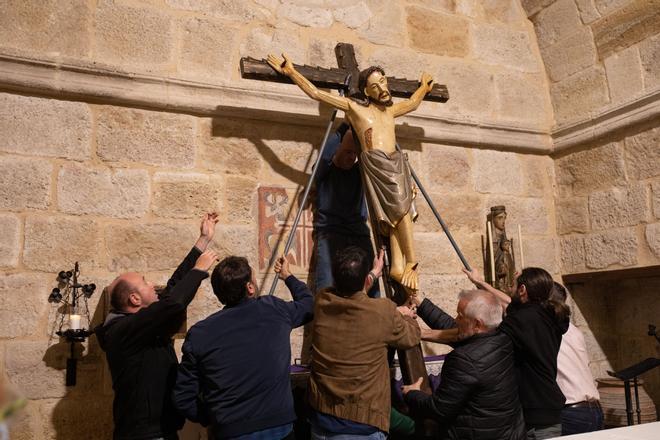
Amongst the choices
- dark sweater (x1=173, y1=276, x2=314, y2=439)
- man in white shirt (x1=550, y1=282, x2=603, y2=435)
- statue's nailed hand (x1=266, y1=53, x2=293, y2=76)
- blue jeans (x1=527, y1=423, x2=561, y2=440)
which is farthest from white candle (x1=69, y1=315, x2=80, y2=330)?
man in white shirt (x1=550, y1=282, x2=603, y2=435)

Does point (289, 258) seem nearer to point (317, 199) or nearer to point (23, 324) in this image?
point (317, 199)

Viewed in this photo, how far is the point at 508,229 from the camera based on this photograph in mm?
4414

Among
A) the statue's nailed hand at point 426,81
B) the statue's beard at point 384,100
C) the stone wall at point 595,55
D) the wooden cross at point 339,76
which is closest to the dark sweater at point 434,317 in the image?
the statue's beard at point 384,100

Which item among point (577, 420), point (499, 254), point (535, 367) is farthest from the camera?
point (499, 254)

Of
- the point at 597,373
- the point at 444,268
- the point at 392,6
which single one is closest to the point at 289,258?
the point at 444,268

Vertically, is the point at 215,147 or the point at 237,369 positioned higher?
the point at 215,147

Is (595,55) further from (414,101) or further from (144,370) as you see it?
(144,370)

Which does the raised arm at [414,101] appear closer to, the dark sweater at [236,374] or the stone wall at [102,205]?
the stone wall at [102,205]

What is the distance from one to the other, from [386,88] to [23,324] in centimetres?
219

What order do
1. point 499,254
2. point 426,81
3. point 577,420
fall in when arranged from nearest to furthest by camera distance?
point 577,420, point 426,81, point 499,254

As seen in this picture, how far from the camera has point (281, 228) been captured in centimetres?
368

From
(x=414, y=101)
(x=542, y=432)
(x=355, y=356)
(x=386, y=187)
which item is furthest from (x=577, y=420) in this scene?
(x=414, y=101)

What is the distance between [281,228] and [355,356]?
1.60 meters

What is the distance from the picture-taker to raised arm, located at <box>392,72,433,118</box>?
11.0 ft
